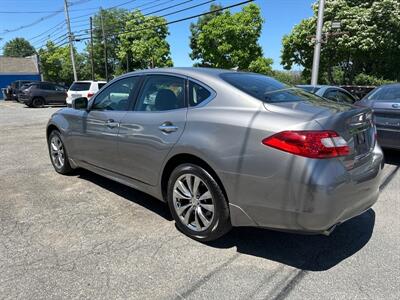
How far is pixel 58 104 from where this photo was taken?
25.2m

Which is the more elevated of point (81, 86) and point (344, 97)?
point (344, 97)

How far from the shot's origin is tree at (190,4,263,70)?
133 feet

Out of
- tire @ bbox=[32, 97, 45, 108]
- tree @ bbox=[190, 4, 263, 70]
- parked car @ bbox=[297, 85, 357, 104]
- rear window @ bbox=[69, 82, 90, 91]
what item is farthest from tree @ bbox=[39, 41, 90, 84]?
parked car @ bbox=[297, 85, 357, 104]

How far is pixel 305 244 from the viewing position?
3527mm

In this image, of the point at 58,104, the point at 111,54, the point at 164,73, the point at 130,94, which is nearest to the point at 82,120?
the point at 130,94

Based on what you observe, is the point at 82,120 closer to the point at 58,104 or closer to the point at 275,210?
the point at 275,210

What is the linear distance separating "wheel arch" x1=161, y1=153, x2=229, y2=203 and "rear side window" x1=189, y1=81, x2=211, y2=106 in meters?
0.53

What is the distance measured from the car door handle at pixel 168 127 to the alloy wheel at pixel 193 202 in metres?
0.46

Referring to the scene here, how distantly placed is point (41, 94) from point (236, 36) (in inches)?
949

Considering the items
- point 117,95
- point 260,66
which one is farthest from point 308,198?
point 260,66

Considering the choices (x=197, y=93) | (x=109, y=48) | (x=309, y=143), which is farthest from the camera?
(x=109, y=48)

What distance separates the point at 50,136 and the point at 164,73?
2.90 m

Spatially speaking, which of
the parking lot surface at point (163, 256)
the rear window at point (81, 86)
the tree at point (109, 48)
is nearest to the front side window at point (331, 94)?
the parking lot surface at point (163, 256)

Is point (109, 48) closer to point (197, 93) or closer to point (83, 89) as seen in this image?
point (83, 89)
